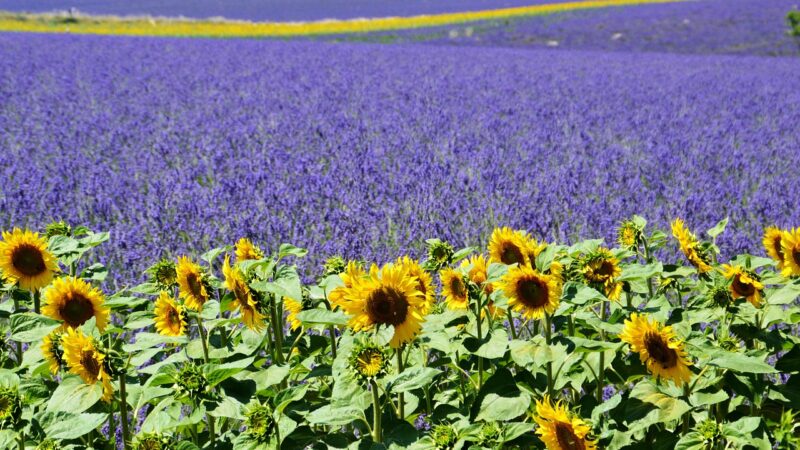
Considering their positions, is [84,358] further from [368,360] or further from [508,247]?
[508,247]

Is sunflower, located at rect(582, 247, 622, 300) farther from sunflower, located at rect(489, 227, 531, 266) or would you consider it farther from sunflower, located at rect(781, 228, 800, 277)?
sunflower, located at rect(781, 228, 800, 277)

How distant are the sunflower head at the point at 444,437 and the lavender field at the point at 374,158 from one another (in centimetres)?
192

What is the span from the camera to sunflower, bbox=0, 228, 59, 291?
1363 millimetres

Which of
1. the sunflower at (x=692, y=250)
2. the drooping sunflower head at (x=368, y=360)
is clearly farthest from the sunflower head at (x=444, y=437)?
the sunflower at (x=692, y=250)

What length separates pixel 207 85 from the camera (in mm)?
8109

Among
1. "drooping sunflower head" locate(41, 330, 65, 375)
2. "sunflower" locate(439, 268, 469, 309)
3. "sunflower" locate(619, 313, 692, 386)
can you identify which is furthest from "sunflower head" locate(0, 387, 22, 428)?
"sunflower" locate(619, 313, 692, 386)

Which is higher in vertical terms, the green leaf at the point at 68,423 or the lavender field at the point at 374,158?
the green leaf at the point at 68,423

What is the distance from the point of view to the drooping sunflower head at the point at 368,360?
112cm

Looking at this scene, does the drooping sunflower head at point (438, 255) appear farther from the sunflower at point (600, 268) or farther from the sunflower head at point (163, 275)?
the sunflower head at point (163, 275)

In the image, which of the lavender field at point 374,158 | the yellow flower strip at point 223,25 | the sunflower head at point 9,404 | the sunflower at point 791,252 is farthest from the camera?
the yellow flower strip at point 223,25

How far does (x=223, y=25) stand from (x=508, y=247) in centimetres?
3365

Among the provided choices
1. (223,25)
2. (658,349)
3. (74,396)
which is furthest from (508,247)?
(223,25)

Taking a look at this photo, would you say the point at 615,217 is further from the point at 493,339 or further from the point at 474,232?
the point at 493,339

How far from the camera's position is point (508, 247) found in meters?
1.46
